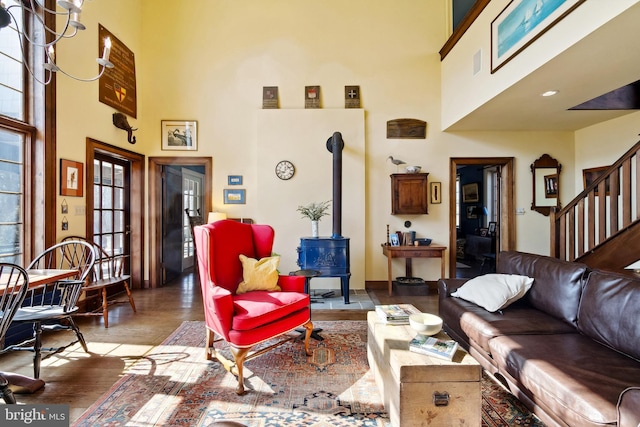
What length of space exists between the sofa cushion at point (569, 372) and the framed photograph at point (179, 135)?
186 inches

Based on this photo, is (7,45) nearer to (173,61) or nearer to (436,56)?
(173,61)

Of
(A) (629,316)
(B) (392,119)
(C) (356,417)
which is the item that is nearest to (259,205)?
(B) (392,119)

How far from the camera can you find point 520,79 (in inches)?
119

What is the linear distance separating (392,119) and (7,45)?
4.57 meters

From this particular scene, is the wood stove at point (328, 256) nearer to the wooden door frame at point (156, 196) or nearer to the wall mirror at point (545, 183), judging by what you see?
the wooden door frame at point (156, 196)

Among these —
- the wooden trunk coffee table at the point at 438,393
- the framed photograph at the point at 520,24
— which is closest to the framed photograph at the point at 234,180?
the framed photograph at the point at 520,24

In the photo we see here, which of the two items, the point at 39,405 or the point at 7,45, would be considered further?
the point at 7,45

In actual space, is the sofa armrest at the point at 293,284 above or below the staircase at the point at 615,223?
below

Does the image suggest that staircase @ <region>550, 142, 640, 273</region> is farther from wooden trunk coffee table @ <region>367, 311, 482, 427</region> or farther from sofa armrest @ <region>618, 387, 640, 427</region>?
wooden trunk coffee table @ <region>367, 311, 482, 427</region>

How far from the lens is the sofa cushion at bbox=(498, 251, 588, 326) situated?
2150mm

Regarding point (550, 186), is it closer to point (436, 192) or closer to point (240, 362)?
point (436, 192)

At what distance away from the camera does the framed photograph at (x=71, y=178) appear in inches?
133

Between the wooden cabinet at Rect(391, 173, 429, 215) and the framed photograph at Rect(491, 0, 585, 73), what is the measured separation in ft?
5.78

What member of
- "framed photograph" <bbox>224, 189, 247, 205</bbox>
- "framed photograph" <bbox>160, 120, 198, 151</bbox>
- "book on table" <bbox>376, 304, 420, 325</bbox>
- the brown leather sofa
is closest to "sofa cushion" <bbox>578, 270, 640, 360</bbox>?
the brown leather sofa
